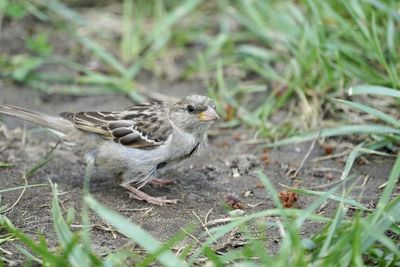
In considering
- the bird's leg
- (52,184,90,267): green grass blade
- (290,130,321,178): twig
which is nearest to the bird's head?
the bird's leg

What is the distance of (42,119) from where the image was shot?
564 cm

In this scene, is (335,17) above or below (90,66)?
above

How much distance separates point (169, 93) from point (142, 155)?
6.54ft

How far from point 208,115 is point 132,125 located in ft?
2.02

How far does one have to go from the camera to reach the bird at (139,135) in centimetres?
530

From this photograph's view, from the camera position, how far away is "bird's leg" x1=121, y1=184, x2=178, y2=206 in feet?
16.9

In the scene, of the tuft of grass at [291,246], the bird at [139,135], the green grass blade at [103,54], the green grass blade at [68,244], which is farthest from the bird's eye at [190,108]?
the green grass blade at [103,54]

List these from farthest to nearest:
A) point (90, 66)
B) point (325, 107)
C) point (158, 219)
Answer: point (90, 66) → point (325, 107) → point (158, 219)

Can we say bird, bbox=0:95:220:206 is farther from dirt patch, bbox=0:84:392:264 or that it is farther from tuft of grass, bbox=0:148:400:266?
tuft of grass, bbox=0:148:400:266

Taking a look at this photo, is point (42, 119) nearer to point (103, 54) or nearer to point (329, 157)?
point (103, 54)

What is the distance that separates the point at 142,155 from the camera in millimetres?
5281

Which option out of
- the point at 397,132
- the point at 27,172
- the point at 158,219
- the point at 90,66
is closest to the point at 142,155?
the point at 158,219

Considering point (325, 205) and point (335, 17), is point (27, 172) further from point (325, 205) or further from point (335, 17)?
point (335, 17)

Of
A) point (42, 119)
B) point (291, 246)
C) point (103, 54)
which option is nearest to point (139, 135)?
point (42, 119)
